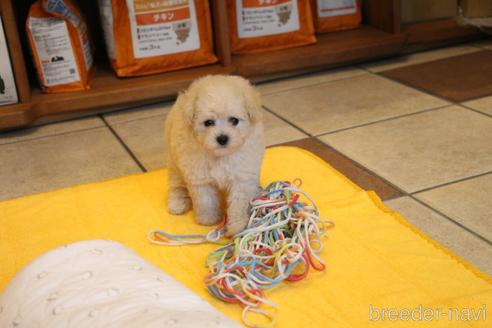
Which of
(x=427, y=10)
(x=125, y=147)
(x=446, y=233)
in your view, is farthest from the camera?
(x=427, y=10)

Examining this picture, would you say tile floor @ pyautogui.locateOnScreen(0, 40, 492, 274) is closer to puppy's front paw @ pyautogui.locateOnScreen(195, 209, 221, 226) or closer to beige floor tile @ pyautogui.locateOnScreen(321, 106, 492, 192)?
beige floor tile @ pyautogui.locateOnScreen(321, 106, 492, 192)

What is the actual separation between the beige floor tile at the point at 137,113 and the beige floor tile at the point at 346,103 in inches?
15.1

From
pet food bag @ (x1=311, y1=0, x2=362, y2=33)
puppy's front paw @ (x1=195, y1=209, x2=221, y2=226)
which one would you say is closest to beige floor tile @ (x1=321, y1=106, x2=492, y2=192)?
puppy's front paw @ (x1=195, y1=209, x2=221, y2=226)

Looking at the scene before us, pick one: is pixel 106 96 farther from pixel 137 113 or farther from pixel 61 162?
pixel 61 162

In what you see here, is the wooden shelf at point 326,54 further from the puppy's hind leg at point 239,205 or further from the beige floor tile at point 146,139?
the puppy's hind leg at point 239,205

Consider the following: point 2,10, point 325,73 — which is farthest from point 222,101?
point 325,73

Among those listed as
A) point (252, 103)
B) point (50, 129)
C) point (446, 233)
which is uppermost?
point (252, 103)

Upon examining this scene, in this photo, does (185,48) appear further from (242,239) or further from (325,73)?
(242,239)

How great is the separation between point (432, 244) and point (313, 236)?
249mm

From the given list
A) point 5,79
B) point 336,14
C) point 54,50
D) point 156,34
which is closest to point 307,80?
point 336,14

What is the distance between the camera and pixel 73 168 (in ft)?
6.34

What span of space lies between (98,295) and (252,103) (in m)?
0.56

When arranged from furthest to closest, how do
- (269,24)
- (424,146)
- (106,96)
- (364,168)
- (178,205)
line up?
(269,24), (106,96), (424,146), (364,168), (178,205)

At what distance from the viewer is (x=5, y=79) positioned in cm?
219
